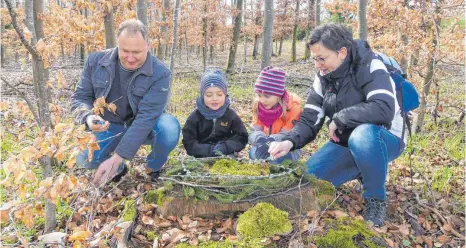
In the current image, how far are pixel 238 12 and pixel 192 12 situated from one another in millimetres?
2940

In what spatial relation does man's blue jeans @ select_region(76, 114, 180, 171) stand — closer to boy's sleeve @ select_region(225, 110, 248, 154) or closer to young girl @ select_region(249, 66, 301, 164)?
boy's sleeve @ select_region(225, 110, 248, 154)

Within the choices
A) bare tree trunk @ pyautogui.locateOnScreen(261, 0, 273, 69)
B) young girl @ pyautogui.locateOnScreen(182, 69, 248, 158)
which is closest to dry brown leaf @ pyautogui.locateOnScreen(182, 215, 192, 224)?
young girl @ pyautogui.locateOnScreen(182, 69, 248, 158)

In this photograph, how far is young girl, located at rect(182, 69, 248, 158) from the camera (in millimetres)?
3596

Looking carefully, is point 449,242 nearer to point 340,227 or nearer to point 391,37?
point 340,227

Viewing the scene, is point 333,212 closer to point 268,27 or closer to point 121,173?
point 121,173

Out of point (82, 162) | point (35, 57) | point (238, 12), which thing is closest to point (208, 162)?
point (82, 162)

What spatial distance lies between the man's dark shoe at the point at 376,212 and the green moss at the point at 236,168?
891mm

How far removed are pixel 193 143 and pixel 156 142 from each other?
421mm

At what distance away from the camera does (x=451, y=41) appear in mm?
4703

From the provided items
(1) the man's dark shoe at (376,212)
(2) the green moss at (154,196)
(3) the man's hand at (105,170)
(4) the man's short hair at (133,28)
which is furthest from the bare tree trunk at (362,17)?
(3) the man's hand at (105,170)

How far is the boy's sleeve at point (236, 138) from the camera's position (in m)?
3.70

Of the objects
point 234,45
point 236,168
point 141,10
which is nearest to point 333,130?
point 236,168

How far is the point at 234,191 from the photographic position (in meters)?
2.81

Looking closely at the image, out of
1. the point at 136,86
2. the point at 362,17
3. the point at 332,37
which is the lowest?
the point at 136,86
